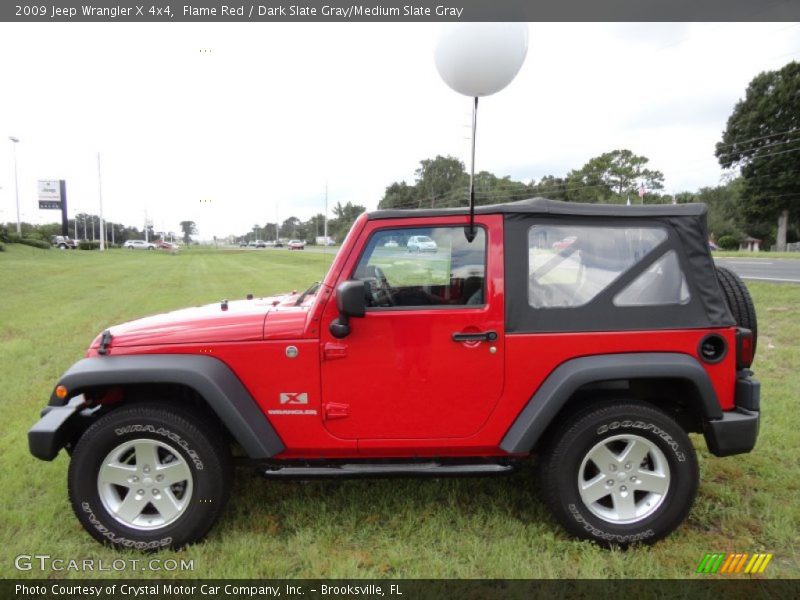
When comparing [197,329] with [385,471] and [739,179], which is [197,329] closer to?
[385,471]

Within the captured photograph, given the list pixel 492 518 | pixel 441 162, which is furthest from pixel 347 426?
pixel 441 162

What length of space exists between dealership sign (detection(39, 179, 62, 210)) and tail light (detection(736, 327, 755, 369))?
6005 centimetres

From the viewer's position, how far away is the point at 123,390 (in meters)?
2.96

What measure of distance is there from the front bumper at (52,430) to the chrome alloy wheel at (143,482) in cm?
27

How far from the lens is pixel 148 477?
9.01 ft

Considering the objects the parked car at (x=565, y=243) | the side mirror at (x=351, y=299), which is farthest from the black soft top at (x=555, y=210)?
the side mirror at (x=351, y=299)

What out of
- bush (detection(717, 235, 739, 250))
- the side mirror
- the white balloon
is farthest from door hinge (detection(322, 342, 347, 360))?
bush (detection(717, 235, 739, 250))

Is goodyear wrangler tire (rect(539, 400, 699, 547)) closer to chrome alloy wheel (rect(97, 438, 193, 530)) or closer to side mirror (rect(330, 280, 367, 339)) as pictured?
side mirror (rect(330, 280, 367, 339))

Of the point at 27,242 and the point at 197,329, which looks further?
the point at 27,242

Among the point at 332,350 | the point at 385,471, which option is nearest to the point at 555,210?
the point at 332,350

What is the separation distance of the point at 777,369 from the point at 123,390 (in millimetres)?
6383

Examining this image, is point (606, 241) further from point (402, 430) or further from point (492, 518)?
point (492, 518)

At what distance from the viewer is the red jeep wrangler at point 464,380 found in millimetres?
2697

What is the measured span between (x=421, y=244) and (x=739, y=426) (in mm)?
1943
